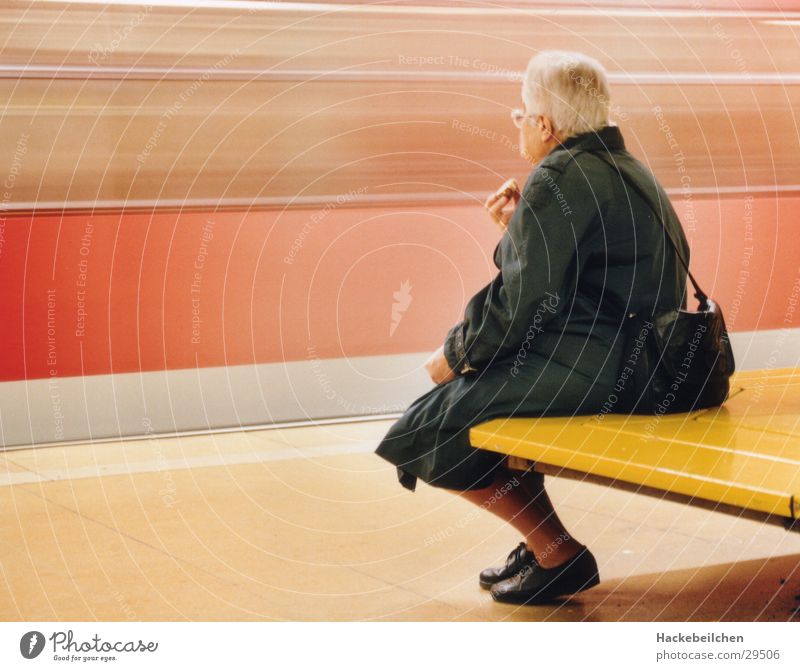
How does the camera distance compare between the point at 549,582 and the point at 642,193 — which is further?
the point at 549,582

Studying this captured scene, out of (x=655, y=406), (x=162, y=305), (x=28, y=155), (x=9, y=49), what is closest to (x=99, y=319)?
(x=162, y=305)

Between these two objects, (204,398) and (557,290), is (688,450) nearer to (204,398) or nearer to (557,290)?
(557,290)

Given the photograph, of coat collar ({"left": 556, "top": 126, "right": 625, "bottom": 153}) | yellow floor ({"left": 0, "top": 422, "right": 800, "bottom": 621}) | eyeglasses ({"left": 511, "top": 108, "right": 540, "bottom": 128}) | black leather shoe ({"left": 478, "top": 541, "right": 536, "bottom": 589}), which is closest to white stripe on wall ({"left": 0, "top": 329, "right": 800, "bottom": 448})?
yellow floor ({"left": 0, "top": 422, "right": 800, "bottom": 621})

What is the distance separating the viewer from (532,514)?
9.14 ft

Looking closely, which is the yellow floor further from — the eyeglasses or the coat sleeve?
the eyeglasses

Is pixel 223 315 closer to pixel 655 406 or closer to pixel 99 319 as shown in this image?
pixel 99 319

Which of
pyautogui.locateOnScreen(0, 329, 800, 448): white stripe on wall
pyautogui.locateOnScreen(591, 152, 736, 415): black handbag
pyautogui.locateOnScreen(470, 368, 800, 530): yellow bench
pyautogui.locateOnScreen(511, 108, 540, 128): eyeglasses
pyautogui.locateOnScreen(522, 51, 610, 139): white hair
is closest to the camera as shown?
pyautogui.locateOnScreen(470, 368, 800, 530): yellow bench

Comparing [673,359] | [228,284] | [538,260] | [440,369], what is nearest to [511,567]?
[440,369]

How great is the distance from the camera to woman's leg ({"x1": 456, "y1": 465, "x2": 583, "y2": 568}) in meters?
2.73

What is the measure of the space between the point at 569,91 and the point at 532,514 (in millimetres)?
1067

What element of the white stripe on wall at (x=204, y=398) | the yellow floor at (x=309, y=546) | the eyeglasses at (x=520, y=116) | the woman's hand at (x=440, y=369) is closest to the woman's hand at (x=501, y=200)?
the eyeglasses at (x=520, y=116)

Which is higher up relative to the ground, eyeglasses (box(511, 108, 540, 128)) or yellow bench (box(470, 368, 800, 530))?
eyeglasses (box(511, 108, 540, 128))

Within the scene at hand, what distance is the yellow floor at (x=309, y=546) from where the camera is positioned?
2787 millimetres

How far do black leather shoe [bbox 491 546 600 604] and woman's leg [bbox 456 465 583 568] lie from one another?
0.07 feet
